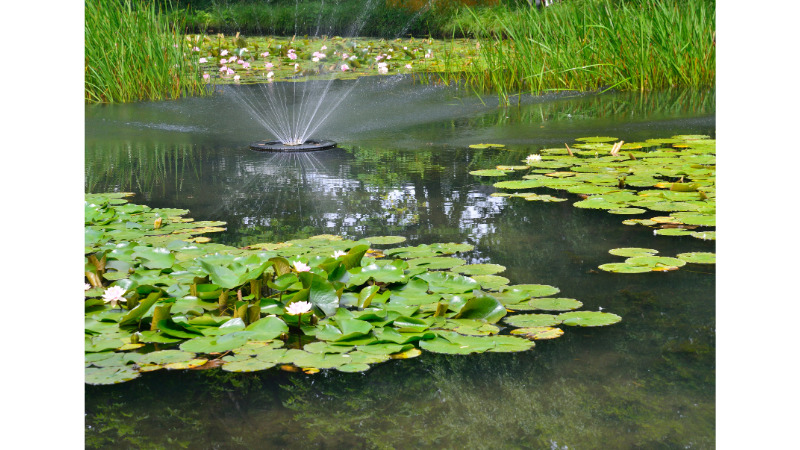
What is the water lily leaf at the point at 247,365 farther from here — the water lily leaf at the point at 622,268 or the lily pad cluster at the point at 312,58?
the lily pad cluster at the point at 312,58


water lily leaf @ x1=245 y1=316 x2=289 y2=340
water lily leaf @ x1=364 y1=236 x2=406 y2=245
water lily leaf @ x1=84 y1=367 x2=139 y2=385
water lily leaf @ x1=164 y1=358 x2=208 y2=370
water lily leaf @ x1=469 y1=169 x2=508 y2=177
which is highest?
water lily leaf @ x1=469 y1=169 x2=508 y2=177

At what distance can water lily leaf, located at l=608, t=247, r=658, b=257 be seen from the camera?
8.05ft

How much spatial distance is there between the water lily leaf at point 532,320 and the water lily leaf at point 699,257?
2.06ft

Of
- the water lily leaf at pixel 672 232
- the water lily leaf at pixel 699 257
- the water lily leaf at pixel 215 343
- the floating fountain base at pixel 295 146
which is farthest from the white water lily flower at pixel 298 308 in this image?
the floating fountain base at pixel 295 146

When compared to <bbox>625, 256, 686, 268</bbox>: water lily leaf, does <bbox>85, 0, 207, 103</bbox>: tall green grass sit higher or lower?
higher

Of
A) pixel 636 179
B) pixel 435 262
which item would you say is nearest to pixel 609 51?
pixel 636 179

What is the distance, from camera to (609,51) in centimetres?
612

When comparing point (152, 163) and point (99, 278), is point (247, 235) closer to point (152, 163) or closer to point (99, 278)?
point (99, 278)

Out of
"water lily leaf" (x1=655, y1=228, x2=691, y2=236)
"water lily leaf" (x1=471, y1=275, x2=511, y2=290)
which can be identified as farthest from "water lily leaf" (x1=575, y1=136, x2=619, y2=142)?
"water lily leaf" (x1=471, y1=275, x2=511, y2=290)

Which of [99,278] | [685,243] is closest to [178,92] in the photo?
[99,278]

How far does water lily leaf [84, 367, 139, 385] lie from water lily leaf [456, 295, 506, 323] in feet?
2.46

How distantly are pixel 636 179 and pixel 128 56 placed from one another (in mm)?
4354

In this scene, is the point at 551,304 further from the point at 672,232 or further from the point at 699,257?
the point at 672,232

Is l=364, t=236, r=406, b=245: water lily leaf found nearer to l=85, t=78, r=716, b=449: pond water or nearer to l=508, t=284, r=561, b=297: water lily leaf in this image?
l=85, t=78, r=716, b=449: pond water
